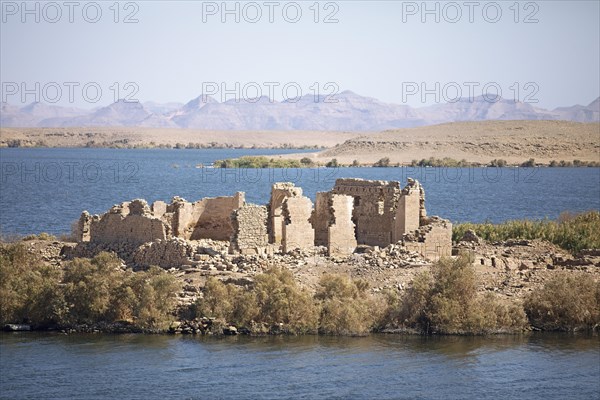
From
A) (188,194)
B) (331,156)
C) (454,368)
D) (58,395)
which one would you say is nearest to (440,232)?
(454,368)

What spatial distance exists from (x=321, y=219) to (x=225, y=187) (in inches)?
1883

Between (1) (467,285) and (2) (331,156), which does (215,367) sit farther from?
(2) (331,156)

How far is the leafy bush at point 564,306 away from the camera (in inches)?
1185

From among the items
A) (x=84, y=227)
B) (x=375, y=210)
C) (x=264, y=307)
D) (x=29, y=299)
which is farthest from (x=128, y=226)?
(x=375, y=210)

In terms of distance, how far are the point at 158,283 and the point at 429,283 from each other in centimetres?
636

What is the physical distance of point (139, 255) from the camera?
3259cm

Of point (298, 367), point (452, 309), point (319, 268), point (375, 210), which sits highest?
point (375, 210)

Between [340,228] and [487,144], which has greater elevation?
[487,144]

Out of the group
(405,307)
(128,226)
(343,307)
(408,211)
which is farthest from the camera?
(408,211)

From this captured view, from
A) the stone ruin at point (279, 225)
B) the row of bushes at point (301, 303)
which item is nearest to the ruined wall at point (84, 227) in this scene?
the stone ruin at point (279, 225)

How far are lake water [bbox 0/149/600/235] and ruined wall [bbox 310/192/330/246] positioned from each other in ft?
49.4

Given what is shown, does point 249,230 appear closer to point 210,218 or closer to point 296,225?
point 296,225

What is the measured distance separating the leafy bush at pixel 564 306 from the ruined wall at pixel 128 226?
31.5 feet

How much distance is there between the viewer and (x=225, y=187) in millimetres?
82250
